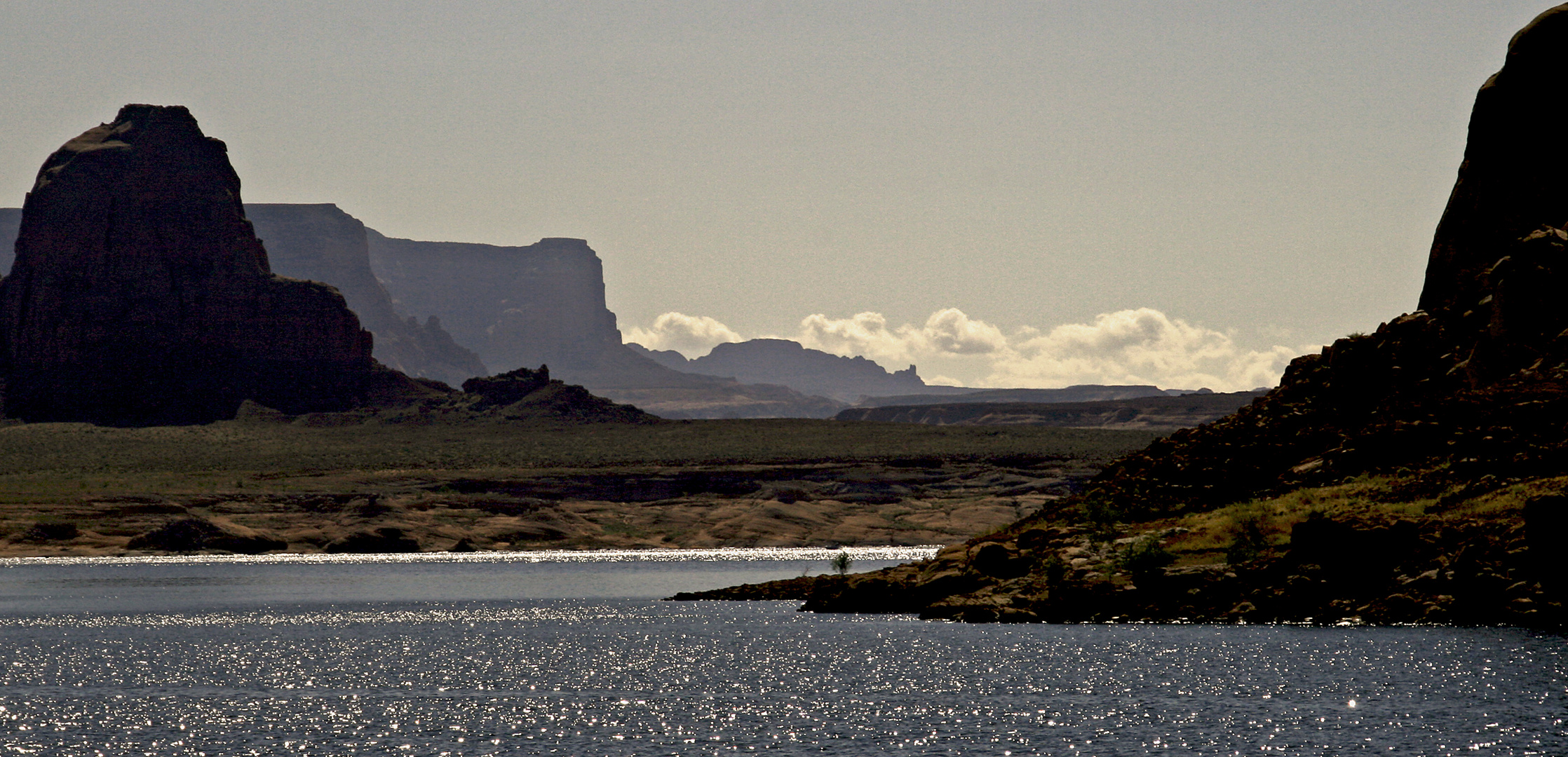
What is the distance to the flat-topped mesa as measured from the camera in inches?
3322

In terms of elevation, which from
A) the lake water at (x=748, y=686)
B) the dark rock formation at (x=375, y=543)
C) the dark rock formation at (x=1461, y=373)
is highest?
the dark rock formation at (x=1461, y=373)

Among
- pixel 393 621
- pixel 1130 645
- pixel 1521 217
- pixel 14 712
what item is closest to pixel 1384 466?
pixel 1521 217

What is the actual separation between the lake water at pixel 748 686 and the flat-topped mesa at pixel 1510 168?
32931 mm

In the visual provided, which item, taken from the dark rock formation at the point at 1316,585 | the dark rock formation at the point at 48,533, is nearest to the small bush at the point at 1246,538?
the dark rock formation at the point at 1316,585

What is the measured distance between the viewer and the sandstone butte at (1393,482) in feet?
211

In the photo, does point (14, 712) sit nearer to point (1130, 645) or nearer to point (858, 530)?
point (1130, 645)

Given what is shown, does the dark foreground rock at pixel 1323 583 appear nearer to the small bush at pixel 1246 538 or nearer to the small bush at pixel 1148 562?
the small bush at pixel 1148 562

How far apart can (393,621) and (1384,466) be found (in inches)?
1797

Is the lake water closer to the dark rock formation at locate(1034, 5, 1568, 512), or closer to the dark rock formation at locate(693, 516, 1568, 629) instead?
the dark rock formation at locate(693, 516, 1568, 629)

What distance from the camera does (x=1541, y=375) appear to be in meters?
74.1

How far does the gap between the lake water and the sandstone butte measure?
119 inches

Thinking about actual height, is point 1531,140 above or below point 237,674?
above

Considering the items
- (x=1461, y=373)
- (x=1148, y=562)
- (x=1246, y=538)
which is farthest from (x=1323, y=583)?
(x=1461, y=373)

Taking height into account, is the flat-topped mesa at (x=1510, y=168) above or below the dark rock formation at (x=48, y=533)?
above
